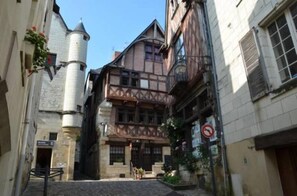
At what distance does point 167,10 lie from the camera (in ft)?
40.7

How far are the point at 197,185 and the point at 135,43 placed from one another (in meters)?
13.3

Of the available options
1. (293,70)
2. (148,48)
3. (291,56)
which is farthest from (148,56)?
(293,70)

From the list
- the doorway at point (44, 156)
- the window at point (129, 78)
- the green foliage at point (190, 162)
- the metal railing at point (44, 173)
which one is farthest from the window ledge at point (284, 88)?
the doorway at point (44, 156)

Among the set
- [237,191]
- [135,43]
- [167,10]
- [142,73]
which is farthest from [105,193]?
[135,43]

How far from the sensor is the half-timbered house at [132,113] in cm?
1691

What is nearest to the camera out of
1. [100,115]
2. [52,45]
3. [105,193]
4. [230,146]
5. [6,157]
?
[6,157]

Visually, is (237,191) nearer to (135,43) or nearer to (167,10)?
(167,10)

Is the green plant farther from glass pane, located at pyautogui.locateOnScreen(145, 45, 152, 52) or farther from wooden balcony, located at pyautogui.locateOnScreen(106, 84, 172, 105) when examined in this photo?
glass pane, located at pyautogui.locateOnScreen(145, 45, 152, 52)

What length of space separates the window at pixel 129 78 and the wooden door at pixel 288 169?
1413 cm

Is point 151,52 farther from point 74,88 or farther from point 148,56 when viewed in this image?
point 74,88

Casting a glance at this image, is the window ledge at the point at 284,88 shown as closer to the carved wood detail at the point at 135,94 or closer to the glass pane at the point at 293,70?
the glass pane at the point at 293,70

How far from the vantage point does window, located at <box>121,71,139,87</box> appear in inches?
731

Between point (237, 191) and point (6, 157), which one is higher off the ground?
point (6, 157)

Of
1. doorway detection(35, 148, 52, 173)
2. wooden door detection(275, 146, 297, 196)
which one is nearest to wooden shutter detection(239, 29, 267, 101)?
wooden door detection(275, 146, 297, 196)
